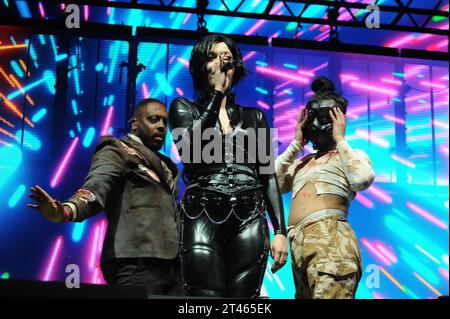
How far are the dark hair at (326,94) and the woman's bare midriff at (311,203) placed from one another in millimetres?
515

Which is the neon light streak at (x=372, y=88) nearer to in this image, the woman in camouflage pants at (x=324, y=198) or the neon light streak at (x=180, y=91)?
the neon light streak at (x=180, y=91)

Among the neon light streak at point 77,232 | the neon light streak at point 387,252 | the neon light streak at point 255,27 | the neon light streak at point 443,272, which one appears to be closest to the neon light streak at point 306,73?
the neon light streak at point 255,27

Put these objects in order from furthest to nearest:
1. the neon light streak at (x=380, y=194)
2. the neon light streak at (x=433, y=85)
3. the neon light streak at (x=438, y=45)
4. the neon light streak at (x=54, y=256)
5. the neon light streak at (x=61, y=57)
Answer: the neon light streak at (x=438, y=45) < the neon light streak at (x=433, y=85) < the neon light streak at (x=380, y=194) < the neon light streak at (x=61, y=57) < the neon light streak at (x=54, y=256)

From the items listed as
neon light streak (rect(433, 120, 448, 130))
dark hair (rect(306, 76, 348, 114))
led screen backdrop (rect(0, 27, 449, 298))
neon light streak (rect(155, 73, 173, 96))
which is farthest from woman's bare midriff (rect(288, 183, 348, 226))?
neon light streak (rect(433, 120, 448, 130))

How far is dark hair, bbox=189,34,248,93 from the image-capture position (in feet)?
8.41

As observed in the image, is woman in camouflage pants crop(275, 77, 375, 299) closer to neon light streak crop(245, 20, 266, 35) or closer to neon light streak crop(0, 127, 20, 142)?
neon light streak crop(0, 127, 20, 142)

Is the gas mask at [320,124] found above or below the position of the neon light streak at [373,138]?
below

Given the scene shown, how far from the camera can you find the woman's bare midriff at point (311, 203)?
119 inches

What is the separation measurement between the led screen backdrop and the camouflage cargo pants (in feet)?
10.8

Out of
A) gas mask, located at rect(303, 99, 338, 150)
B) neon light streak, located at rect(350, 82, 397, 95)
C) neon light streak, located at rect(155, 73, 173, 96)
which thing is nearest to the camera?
gas mask, located at rect(303, 99, 338, 150)

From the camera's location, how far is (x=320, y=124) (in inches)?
129
